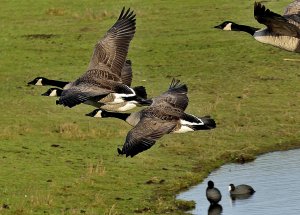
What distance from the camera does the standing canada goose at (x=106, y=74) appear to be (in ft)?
72.5

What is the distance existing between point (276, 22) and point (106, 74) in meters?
4.06

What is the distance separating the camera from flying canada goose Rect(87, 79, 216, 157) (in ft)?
64.9

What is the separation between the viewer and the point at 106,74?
939 inches

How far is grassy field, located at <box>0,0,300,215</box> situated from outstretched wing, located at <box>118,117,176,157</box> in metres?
4.26

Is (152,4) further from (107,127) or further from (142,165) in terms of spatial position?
(142,165)

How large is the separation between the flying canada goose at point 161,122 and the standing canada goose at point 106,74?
0.70 metres

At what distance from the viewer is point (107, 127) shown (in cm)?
3142

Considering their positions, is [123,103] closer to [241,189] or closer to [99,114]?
[99,114]

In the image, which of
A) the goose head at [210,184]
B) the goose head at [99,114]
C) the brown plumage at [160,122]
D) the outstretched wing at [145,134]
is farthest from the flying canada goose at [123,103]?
the goose head at [210,184]

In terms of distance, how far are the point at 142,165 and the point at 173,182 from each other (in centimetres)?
157


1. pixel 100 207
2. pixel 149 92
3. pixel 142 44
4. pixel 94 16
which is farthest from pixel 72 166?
pixel 94 16

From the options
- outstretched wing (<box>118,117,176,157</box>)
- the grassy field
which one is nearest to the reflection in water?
the grassy field

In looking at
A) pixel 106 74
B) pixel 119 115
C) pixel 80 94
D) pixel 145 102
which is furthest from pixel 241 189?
pixel 80 94

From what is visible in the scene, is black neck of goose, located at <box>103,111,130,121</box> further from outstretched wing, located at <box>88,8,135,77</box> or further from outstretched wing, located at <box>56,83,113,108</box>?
outstretched wing, located at <box>88,8,135,77</box>
